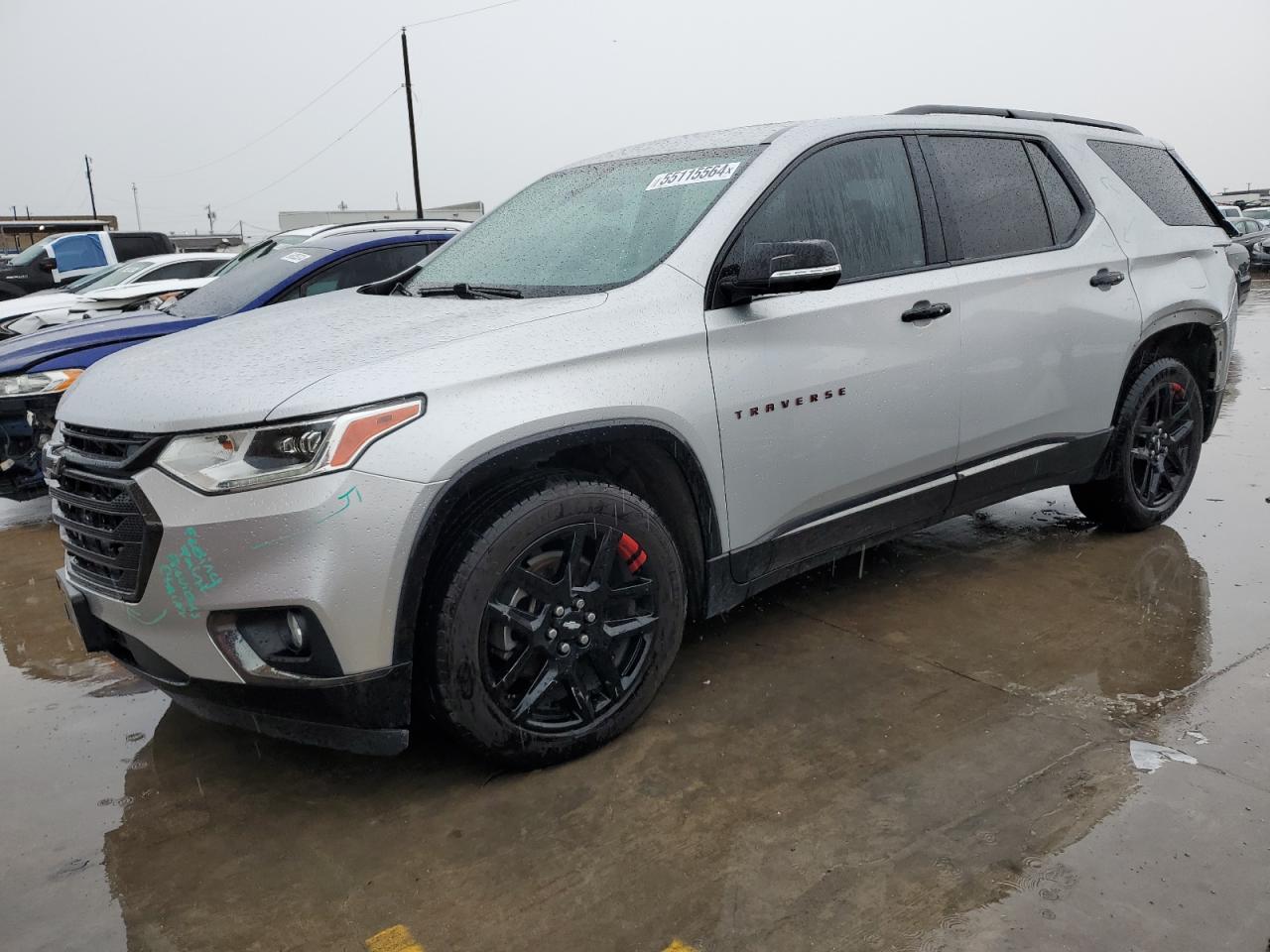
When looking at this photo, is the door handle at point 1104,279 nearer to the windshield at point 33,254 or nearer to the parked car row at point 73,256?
the parked car row at point 73,256

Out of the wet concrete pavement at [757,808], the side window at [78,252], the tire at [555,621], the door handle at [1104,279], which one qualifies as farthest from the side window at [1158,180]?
the side window at [78,252]

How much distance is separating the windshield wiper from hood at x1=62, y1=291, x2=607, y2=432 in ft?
0.23

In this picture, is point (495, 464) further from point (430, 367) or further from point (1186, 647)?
point (1186, 647)

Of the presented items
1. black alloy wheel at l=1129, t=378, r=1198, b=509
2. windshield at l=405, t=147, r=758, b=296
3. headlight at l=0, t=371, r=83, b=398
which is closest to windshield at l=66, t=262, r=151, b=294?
headlight at l=0, t=371, r=83, b=398

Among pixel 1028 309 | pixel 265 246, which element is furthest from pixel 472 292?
pixel 265 246

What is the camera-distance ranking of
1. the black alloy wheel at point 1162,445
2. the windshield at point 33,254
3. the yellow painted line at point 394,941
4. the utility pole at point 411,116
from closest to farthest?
the yellow painted line at point 394,941, the black alloy wheel at point 1162,445, the windshield at point 33,254, the utility pole at point 411,116

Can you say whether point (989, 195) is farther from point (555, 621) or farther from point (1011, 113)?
point (555, 621)

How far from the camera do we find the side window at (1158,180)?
448cm

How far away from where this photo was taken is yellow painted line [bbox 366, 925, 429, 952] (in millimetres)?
2201

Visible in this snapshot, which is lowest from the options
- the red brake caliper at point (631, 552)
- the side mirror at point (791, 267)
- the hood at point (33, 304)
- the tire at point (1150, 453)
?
the tire at point (1150, 453)

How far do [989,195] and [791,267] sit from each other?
1416 mm

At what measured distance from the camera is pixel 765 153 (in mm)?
3348

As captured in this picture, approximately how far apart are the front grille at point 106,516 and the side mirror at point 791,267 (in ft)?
5.58

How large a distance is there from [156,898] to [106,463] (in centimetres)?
107
